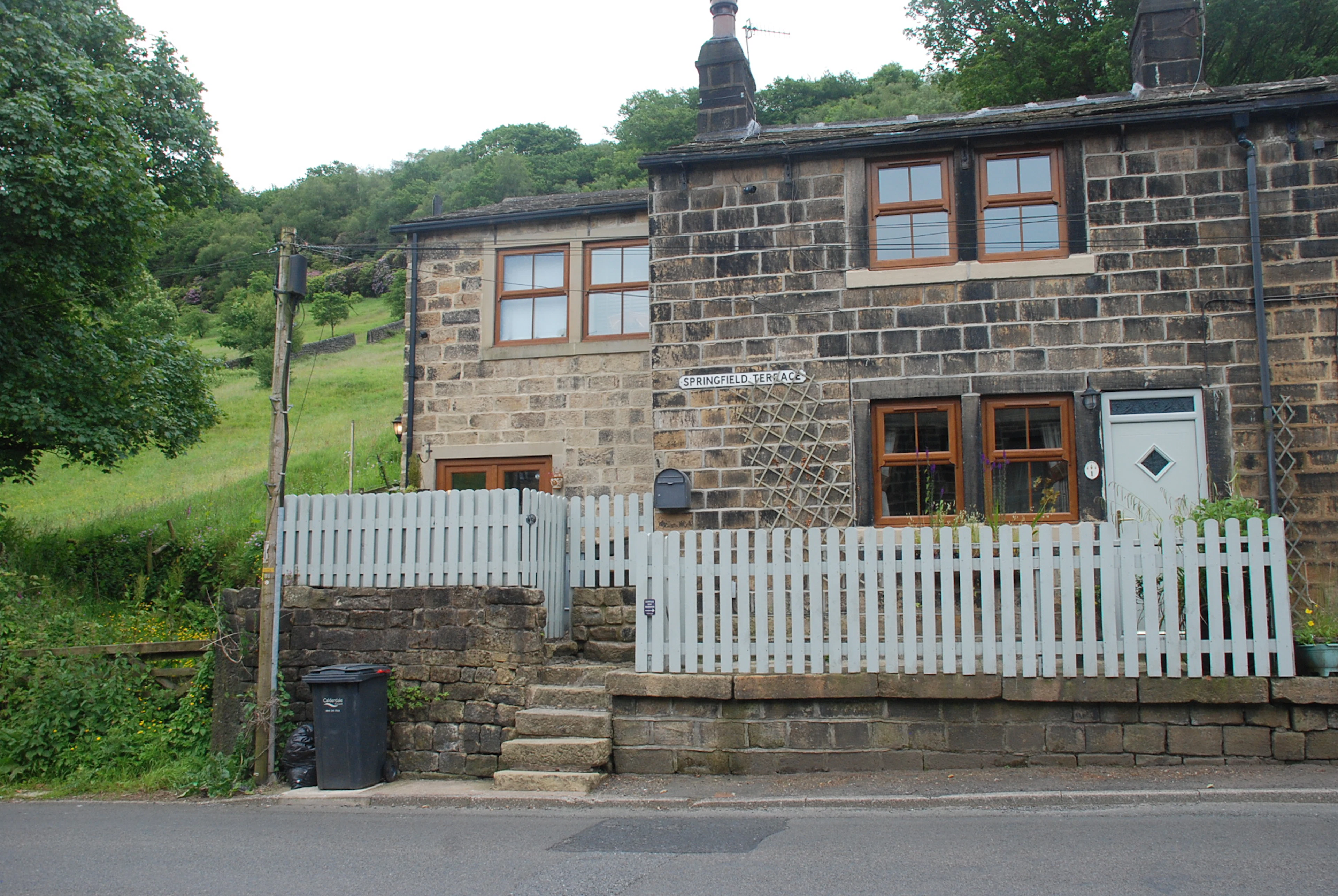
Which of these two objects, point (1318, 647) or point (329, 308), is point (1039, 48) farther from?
point (329, 308)

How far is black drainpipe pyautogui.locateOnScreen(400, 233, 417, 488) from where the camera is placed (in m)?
13.9

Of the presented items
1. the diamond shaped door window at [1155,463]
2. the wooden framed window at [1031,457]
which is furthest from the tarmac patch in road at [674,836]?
the diamond shaped door window at [1155,463]

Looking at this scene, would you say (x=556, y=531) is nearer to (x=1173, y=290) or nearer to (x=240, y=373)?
(x=1173, y=290)

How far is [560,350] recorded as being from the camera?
1361cm

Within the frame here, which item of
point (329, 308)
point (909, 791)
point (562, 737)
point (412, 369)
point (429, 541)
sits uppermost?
point (329, 308)

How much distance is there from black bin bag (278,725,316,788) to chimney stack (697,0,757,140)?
27.4 ft

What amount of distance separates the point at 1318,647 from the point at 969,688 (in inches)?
97.2

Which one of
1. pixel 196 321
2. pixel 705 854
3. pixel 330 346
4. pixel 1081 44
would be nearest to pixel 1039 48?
pixel 1081 44

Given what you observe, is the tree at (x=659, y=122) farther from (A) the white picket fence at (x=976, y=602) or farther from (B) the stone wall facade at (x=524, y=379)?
(A) the white picket fence at (x=976, y=602)

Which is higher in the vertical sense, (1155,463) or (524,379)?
(524,379)

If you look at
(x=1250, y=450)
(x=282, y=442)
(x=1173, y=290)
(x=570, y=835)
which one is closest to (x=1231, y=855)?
(x=570, y=835)

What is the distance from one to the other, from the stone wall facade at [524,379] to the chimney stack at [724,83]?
60.7 inches

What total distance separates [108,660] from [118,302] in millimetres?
9091

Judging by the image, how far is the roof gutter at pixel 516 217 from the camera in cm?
1357
